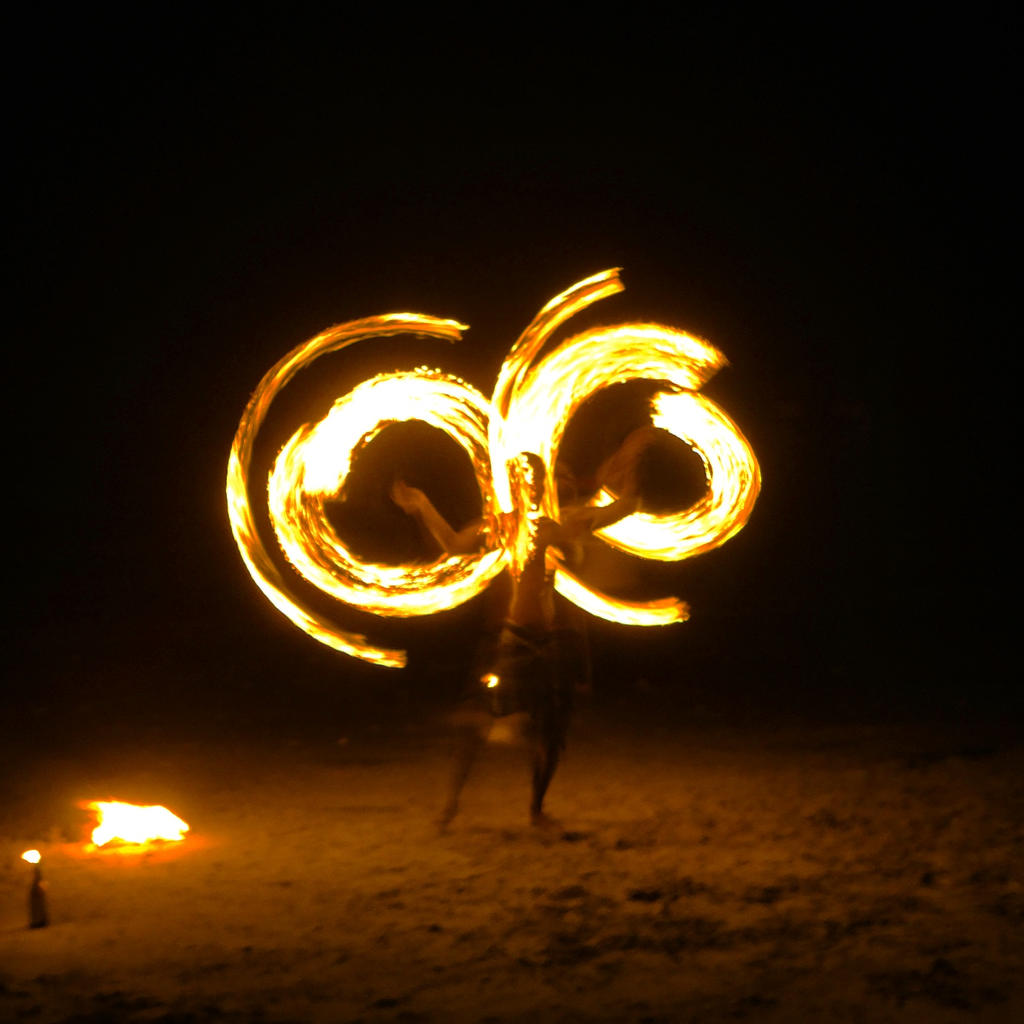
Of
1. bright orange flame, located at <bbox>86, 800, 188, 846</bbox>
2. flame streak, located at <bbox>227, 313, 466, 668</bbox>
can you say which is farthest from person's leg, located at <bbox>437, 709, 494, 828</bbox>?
bright orange flame, located at <bbox>86, 800, 188, 846</bbox>

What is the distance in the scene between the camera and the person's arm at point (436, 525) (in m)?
6.49

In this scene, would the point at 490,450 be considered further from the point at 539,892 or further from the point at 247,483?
the point at 539,892

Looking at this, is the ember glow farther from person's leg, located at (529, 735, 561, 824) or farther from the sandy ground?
the sandy ground

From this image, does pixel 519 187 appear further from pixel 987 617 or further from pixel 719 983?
pixel 719 983

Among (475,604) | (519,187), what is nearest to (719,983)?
(475,604)

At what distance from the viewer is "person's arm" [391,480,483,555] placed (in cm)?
649

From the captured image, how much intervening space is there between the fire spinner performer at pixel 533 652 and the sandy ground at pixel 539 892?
336 millimetres

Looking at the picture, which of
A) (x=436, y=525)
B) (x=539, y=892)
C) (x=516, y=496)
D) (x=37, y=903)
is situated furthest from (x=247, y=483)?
(x=539, y=892)

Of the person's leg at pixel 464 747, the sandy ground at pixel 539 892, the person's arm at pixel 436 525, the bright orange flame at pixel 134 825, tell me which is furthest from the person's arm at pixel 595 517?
the bright orange flame at pixel 134 825

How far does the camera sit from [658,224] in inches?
706

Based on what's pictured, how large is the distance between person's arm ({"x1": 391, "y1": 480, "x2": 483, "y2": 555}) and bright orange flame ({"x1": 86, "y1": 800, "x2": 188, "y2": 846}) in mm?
1764

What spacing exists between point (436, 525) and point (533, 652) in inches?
31.7

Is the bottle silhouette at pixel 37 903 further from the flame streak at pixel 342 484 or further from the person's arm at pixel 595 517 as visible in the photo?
the person's arm at pixel 595 517

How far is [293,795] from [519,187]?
38.8ft
